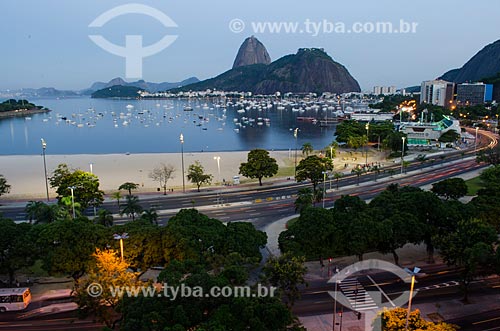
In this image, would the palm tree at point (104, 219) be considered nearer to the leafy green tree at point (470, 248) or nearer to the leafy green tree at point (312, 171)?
the leafy green tree at point (312, 171)

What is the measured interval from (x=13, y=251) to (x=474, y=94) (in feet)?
610

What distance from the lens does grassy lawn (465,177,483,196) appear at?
45062 mm

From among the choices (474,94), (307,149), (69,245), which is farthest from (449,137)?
(474,94)

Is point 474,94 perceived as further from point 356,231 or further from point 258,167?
A: point 356,231

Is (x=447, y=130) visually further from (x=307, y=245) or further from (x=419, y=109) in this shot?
(x=307, y=245)

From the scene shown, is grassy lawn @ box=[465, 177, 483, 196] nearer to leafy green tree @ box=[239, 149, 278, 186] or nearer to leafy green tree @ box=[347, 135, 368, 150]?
leafy green tree @ box=[239, 149, 278, 186]

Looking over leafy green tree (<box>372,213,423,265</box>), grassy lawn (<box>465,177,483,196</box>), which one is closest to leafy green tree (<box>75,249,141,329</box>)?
leafy green tree (<box>372,213,423,265</box>)

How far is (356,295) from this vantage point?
22688mm

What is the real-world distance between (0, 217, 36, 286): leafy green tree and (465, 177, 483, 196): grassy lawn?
42226 mm

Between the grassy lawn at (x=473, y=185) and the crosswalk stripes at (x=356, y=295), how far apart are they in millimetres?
27016

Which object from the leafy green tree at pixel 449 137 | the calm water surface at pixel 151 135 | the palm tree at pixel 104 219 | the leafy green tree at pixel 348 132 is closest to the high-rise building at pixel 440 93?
the calm water surface at pixel 151 135

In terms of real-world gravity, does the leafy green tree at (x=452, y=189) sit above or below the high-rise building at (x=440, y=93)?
below

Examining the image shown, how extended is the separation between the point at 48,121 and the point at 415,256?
15302cm

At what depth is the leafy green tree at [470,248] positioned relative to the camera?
2092 cm
